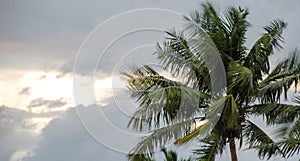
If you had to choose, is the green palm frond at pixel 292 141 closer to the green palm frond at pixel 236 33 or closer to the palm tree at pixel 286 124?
the palm tree at pixel 286 124

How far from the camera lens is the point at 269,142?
22.3 m

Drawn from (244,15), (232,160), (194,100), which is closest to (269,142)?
(232,160)

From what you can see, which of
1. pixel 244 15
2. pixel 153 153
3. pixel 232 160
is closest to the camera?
pixel 153 153

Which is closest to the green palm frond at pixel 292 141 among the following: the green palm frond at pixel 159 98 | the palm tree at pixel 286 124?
the palm tree at pixel 286 124

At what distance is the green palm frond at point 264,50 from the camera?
75.2 feet

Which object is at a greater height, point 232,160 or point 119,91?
point 119,91

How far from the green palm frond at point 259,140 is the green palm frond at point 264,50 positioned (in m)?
1.70

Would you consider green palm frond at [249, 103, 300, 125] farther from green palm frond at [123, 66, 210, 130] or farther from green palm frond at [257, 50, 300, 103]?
green palm frond at [123, 66, 210, 130]

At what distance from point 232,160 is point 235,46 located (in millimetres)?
3848

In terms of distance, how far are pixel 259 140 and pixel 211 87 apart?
2.27 m

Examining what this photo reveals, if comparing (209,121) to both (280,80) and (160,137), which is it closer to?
(160,137)

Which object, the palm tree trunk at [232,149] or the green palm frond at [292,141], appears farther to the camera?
Answer: the palm tree trunk at [232,149]

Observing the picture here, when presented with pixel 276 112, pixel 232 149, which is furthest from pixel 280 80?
pixel 232 149

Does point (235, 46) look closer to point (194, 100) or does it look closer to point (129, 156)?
point (194, 100)
